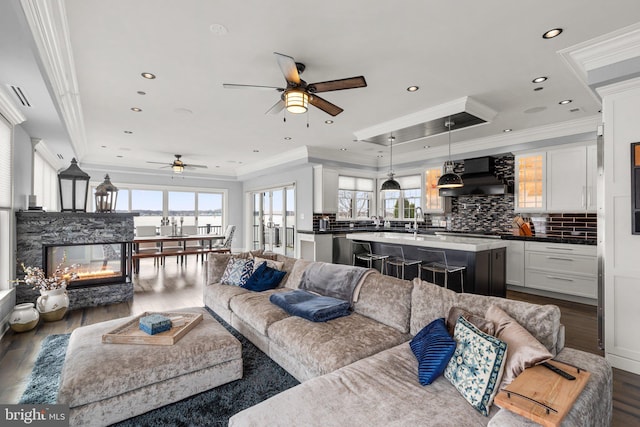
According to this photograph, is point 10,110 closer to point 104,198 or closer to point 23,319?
point 104,198

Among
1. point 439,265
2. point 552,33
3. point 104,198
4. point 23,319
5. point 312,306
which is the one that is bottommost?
point 23,319

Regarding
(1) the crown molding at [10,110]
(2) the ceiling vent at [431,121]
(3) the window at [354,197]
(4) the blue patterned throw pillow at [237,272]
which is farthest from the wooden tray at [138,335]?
(3) the window at [354,197]

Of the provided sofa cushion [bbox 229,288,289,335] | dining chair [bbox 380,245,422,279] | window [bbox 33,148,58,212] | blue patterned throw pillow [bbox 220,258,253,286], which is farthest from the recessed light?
window [bbox 33,148,58,212]

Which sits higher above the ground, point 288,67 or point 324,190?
point 288,67

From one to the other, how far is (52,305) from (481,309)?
4.64 meters

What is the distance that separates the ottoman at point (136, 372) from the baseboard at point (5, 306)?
1.70 m

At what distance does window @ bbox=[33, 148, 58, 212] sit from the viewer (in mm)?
5107

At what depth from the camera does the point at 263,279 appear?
11.9 ft

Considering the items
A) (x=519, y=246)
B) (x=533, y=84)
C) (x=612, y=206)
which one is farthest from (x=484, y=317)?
(x=519, y=246)

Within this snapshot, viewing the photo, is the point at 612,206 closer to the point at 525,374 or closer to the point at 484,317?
the point at 484,317

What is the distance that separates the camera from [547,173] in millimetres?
5156

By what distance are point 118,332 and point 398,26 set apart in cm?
321

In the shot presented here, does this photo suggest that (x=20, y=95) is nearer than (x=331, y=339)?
No

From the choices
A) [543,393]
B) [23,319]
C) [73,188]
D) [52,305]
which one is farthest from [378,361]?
[73,188]
